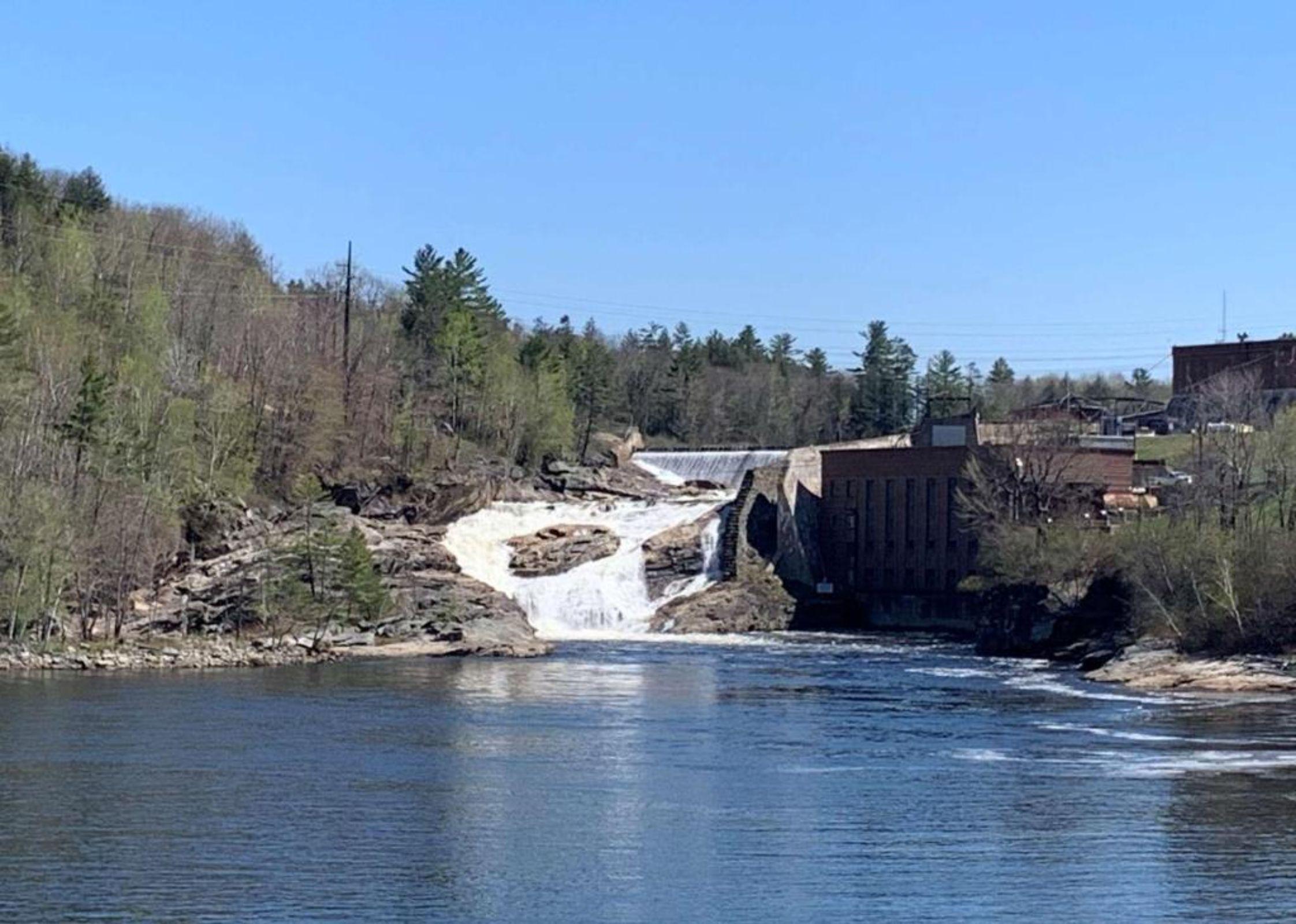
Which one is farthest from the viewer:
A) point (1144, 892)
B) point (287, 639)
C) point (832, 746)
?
point (287, 639)

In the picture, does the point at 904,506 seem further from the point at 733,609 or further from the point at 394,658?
the point at 394,658

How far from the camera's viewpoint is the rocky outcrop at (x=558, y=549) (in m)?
95.1

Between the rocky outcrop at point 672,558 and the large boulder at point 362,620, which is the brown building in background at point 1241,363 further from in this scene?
the large boulder at point 362,620

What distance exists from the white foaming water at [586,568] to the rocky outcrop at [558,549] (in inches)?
15.1

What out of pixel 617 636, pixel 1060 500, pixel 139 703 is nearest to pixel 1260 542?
pixel 1060 500

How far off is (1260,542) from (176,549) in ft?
150

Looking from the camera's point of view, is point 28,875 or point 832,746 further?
point 832,746

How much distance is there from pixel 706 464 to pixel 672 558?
22.0m

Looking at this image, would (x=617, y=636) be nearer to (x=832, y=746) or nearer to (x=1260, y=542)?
(x=1260, y=542)

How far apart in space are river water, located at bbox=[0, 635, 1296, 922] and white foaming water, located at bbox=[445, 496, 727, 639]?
30.8 meters

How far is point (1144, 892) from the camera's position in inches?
1149

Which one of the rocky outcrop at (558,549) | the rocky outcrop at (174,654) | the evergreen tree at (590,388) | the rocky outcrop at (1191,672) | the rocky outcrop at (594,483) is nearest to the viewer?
the rocky outcrop at (1191,672)

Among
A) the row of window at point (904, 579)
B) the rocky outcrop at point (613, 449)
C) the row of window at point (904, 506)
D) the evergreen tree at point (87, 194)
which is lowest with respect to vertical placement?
the row of window at point (904, 579)

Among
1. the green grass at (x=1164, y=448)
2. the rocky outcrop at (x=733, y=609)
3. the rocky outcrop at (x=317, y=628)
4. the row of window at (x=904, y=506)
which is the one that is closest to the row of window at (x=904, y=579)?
the row of window at (x=904, y=506)
